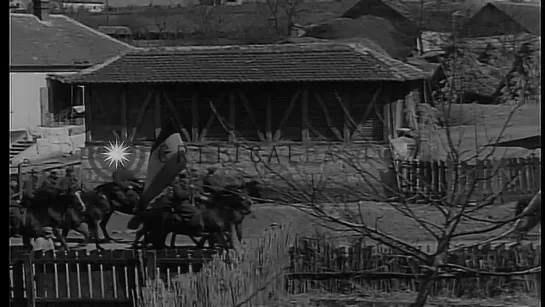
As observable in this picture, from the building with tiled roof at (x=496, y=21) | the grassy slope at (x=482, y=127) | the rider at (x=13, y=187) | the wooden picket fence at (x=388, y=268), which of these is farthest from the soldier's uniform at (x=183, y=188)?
the building with tiled roof at (x=496, y=21)

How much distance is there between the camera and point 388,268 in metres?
2.57

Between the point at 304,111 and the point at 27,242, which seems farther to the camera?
the point at 27,242

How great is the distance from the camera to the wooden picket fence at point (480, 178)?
248 centimetres

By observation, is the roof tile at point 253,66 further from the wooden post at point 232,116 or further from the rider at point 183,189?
the rider at point 183,189

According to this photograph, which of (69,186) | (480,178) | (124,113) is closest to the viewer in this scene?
(480,178)

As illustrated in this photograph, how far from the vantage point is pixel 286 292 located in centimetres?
263

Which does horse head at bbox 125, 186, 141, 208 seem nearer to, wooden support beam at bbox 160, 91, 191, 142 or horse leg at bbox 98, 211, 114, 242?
horse leg at bbox 98, 211, 114, 242

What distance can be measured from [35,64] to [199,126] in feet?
1.58

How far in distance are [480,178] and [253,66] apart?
70 cm

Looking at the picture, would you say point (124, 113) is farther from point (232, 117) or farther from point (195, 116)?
point (232, 117)

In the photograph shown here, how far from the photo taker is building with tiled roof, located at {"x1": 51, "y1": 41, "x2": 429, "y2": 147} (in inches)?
99.8

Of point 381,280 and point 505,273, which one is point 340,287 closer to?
point 381,280

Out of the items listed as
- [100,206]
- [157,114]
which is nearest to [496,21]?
[157,114]

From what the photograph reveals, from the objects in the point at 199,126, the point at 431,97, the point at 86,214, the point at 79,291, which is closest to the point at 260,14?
the point at 199,126
